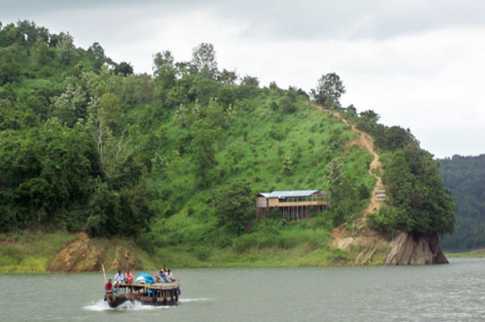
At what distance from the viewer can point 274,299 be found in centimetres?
7288

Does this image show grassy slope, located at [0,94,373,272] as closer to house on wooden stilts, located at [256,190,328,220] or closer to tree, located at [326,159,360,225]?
tree, located at [326,159,360,225]

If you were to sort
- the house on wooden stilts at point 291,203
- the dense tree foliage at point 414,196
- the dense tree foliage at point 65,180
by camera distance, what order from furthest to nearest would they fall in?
the house on wooden stilts at point 291,203
the dense tree foliage at point 414,196
the dense tree foliage at point 65,180

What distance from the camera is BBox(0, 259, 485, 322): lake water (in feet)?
201

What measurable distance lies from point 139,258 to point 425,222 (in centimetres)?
4265

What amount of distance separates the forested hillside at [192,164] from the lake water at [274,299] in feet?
68.0

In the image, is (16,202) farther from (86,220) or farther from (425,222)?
(425,222)

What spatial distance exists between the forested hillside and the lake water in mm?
20733

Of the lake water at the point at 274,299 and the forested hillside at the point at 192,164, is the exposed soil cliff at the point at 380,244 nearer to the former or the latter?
the forested hillside at the point at 192,164

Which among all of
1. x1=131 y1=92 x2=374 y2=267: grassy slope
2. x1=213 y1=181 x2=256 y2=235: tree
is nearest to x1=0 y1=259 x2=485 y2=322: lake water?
x1=131 y1=92 x2=374 y2=267: grassy slope

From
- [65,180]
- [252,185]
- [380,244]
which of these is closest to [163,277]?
[65,180]

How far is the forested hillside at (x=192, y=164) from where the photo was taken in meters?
122

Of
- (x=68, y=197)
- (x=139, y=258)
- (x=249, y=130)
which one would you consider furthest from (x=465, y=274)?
(x=249, y=130)

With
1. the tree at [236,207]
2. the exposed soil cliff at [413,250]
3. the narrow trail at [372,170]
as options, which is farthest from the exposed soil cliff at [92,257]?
the exposed soil cliff at [413,250]

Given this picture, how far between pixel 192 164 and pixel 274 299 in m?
90.8
